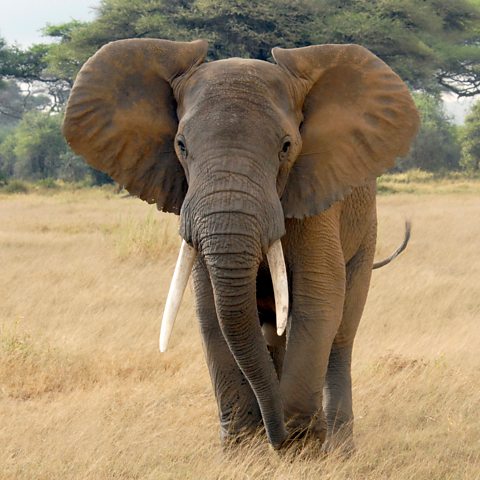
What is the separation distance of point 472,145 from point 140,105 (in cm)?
3252

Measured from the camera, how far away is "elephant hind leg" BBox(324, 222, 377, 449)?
16.6ft

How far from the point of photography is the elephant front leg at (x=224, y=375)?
4273 millimetres

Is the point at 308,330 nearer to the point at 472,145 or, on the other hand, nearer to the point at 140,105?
the point at 140,105

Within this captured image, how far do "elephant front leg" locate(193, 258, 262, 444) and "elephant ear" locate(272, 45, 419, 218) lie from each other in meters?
0.53

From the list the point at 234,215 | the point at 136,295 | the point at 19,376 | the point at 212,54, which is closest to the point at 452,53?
the point at 212,54

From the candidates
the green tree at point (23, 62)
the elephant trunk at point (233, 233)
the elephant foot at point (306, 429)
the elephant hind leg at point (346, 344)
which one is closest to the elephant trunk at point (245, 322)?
the elephant trunk at point (233, 233)

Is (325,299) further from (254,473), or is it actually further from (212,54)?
(212,54)

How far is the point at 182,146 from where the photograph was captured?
378 centimetres

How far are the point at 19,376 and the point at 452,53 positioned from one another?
27114 mm

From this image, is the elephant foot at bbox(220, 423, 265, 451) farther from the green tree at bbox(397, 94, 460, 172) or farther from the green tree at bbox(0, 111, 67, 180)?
the green tree at bbox(0, 111, 67, 180)

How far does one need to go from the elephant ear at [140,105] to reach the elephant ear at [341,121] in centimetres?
41

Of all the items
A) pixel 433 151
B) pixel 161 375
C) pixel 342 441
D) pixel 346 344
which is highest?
pixel 346 344

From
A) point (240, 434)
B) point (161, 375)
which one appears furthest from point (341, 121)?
point (161, 375)

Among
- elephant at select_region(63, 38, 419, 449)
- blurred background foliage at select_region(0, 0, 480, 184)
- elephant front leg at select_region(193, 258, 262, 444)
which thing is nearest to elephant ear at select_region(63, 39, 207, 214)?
elephant at select_region(63, 38, 419, 449)
